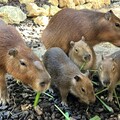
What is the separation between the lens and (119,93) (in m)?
4.12

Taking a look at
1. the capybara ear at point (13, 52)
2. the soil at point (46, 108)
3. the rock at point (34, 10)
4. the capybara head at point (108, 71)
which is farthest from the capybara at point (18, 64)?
the rock at point (34, 10)

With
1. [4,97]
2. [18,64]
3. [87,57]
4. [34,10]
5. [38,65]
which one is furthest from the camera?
[34,10]

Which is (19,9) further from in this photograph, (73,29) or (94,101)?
(94,101)

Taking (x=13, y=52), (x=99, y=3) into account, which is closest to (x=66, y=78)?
(x=13, y=52)

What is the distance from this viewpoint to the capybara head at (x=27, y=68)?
3211 mm

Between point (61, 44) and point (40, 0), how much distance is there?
3.43 m

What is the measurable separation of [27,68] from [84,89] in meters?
0.67

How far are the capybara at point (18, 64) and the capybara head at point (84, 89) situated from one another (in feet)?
1.61

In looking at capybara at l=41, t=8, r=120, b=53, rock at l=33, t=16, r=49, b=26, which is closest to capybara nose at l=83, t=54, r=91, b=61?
capybara at l=41, t=8, r=120, b=53

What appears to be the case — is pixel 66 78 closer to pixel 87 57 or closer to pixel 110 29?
pixel 87 57

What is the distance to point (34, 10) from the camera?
711 cm

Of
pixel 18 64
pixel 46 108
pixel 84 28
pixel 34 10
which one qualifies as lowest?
pixel 34 10

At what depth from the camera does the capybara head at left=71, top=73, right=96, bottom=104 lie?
3.59 m

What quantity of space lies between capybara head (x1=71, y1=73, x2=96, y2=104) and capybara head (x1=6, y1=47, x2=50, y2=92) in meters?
0.50
